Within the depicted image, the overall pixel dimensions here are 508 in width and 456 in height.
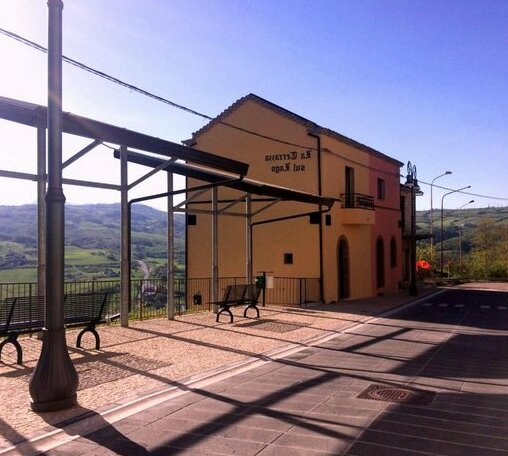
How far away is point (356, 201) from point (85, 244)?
17.4 meters

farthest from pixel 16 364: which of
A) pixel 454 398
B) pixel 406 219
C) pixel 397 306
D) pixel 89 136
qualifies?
pixel 406 219

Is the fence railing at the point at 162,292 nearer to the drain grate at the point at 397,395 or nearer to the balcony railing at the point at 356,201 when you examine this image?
the balcony railing at the point at 356,201

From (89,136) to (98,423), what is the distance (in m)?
5.62

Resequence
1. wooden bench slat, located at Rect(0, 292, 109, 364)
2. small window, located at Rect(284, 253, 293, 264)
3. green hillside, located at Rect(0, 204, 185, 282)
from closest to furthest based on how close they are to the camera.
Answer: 1. wooden bench slat, located at Rect(0, 292, 109, 364)
2. green hillside, located at Rect(0, 204, 185, 282)
3. small window, located at Rect(284, 253, 293, 264)

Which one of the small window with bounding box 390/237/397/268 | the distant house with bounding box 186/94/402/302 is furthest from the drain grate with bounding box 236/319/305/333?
the small window with bounding box 390/237/397/268

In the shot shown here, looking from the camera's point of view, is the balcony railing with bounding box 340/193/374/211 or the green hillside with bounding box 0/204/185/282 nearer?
the green hillside with bounding box 0/204/185/282

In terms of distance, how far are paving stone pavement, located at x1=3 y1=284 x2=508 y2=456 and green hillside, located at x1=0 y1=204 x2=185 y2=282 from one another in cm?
866

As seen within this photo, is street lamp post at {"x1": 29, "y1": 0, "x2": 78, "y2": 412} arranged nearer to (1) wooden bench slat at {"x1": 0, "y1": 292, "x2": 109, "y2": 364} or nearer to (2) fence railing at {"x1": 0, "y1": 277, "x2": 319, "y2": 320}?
(1) wooden bench slat at {"x1": 0, "y1": 292, "x2": 109, "y2": 364}

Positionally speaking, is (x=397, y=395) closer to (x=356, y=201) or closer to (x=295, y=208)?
(x=295, y=208)

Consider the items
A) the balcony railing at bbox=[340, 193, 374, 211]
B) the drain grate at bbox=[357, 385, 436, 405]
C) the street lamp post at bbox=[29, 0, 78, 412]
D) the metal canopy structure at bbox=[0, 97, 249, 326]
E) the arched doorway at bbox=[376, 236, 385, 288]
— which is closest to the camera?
the street lamp post at bbox=[29, 0, 78, 412]

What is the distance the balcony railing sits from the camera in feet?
78.7

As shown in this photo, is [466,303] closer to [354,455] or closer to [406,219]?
[406,219]

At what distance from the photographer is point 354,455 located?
4.74 meters

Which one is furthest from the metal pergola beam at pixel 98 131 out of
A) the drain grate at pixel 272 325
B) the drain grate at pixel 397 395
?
the drain grate at pixel 397 395
